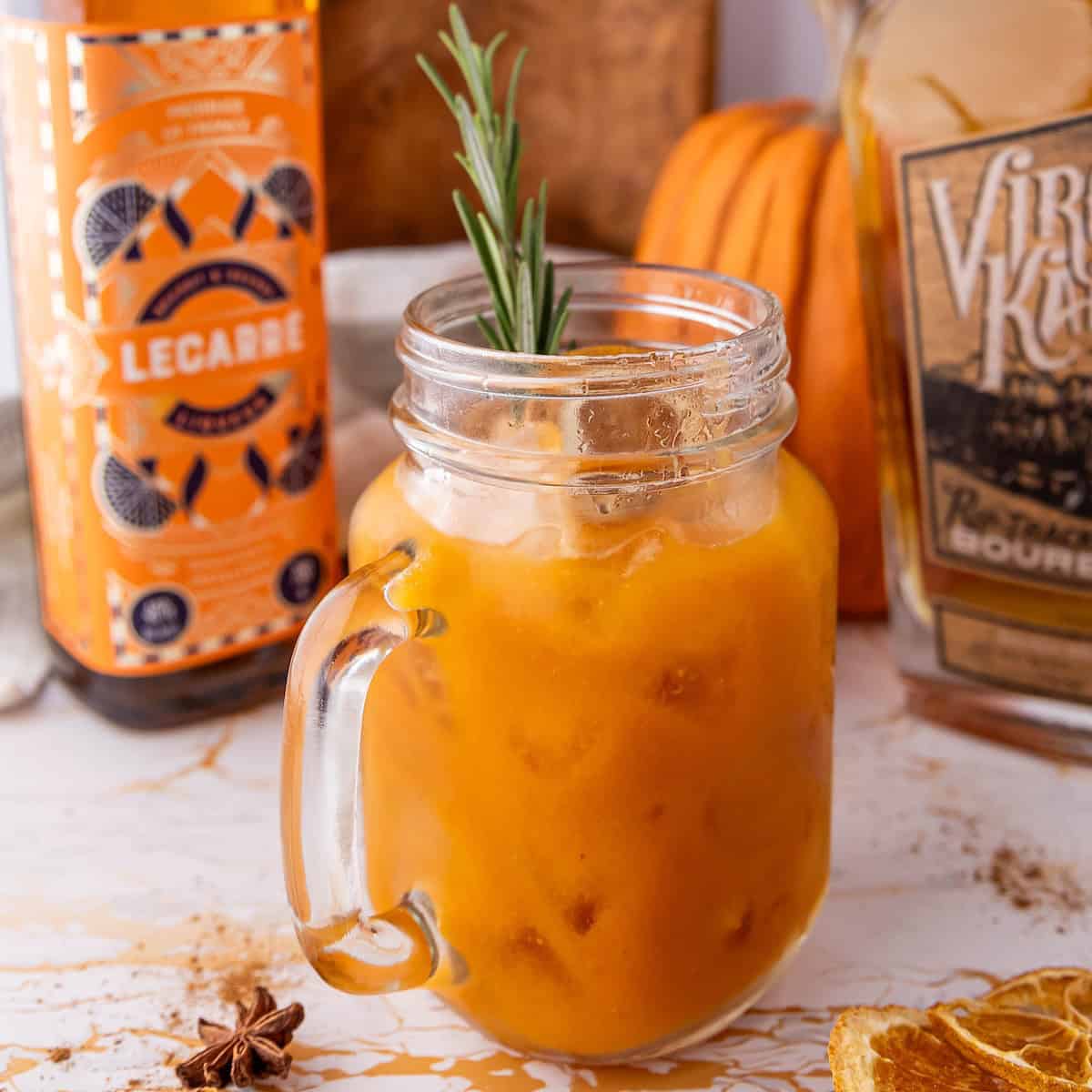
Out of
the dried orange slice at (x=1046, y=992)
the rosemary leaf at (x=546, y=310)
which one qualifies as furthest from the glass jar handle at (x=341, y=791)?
the dried orange slice at (x=1046, y=992)

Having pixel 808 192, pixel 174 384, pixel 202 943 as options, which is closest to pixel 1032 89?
pixel 808 192

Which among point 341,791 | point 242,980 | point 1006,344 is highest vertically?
point 1006,344

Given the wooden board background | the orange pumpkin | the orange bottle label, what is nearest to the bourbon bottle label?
the orange pumpkin

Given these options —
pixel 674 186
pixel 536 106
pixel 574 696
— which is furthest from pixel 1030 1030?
pixel 536 106

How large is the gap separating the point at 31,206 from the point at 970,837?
21.8 inches

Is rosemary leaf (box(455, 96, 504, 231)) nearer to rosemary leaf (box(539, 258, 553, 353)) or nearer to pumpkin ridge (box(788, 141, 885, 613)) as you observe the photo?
rosemary leaf (box(539, 258, 553, 353))

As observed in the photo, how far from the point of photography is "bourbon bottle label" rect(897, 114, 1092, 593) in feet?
2.31

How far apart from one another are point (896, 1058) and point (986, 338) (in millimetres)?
370

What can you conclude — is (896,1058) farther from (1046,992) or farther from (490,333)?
(490,333)

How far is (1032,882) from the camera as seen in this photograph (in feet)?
2.21

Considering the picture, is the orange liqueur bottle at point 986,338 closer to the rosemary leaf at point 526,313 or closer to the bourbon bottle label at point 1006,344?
the bourbon bottle label at point 1006,344

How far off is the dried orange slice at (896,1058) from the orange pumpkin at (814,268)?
15.7 inches

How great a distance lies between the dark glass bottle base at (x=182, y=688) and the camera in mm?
789

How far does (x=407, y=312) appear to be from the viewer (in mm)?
547
